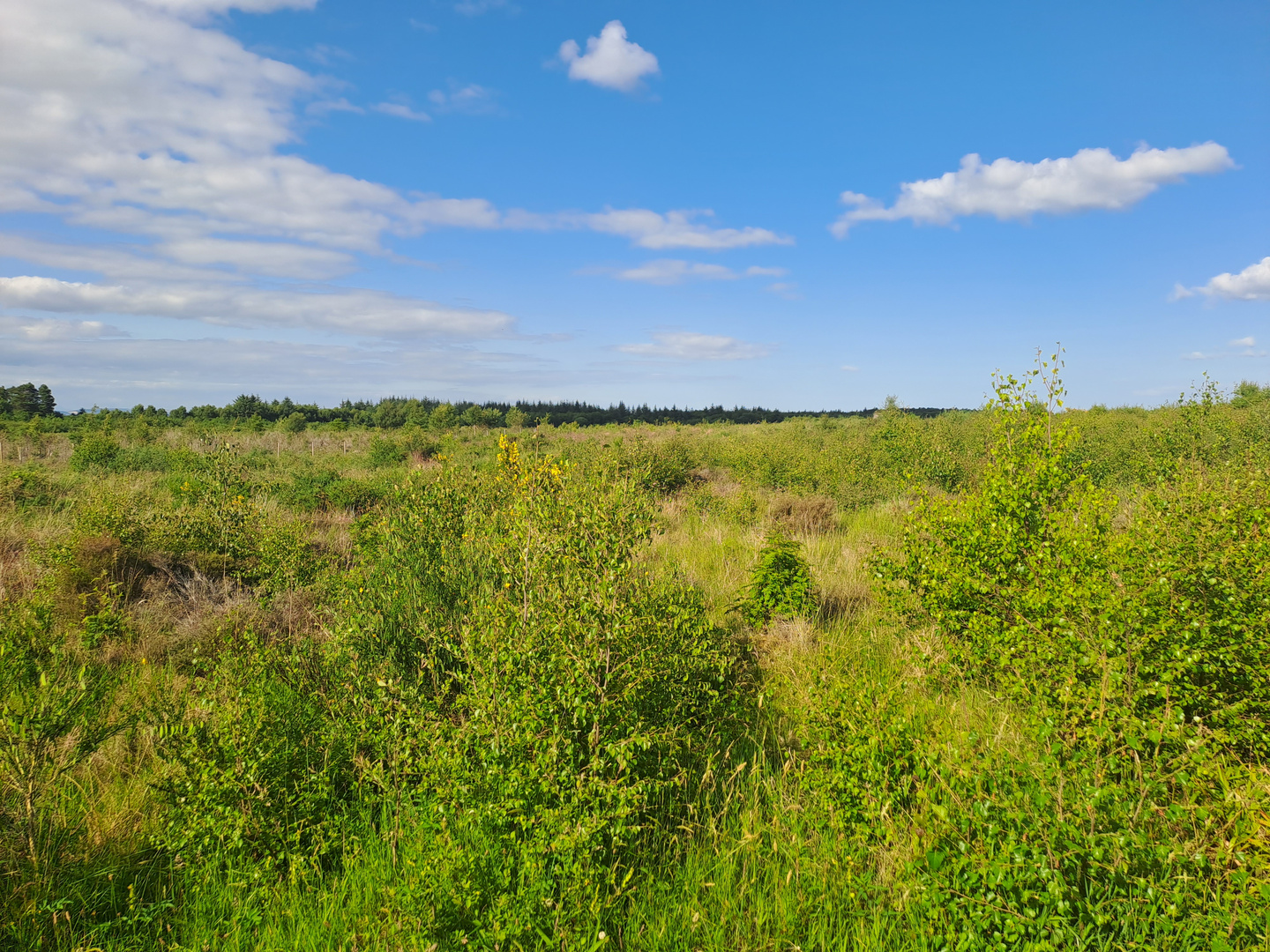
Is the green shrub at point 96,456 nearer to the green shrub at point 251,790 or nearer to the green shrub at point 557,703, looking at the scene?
the green shrub at point 251,790

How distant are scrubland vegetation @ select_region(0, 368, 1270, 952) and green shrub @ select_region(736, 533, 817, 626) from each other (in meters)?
0.13

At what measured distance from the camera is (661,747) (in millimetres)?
3932

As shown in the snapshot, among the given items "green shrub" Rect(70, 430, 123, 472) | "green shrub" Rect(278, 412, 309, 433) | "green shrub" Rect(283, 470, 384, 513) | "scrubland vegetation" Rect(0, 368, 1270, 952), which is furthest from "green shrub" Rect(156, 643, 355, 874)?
"green shrub" Rect(278, 412, 309, 433)

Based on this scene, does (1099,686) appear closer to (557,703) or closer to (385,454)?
(557,703)

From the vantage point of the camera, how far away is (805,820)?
362 centimetres

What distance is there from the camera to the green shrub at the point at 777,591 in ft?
22.8

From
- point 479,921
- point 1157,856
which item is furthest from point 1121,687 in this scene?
point 479,921

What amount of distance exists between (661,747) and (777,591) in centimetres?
349

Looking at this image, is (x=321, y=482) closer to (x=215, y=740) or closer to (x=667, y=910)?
(x=215, y=740)

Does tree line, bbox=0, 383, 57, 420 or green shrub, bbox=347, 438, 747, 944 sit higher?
tree line, bbox=0, 383, 57, 420

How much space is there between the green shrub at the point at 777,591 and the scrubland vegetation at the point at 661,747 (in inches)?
5.0

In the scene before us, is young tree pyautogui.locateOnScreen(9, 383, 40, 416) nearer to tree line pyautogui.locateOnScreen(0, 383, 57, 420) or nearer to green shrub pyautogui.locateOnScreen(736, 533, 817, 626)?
tree line pyautogui.locateOnScreen(0, 383, 57, 420)

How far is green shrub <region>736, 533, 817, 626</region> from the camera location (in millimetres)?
6949

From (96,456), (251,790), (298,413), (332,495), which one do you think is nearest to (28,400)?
(298,413)
